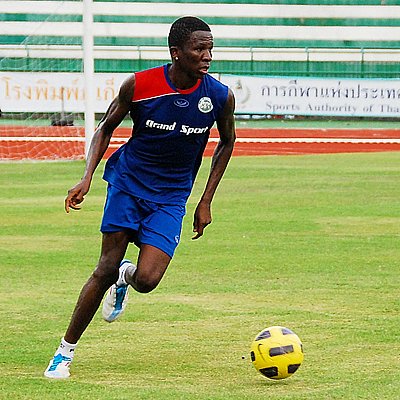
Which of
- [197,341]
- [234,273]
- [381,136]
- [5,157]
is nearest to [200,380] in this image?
[197,341]

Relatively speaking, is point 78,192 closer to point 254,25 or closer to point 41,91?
point 41,91

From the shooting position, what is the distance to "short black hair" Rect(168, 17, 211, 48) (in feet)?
22.3

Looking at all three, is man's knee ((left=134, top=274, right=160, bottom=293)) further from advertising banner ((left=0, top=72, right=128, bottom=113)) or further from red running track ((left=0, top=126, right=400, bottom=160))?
advertising banner ((left=0, top=72, right=128, bottom=113))

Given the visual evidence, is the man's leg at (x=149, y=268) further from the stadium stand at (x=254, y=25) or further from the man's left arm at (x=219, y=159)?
the stadium stand at (x=254, y=25)

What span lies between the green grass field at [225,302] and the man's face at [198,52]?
5.86 feet

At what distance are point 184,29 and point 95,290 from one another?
1626 mm

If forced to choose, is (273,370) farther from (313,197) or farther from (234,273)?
(313,197)

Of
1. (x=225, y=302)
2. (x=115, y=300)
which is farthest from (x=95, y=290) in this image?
(x=225, y=302)

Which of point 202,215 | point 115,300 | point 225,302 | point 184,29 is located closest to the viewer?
point 184,29

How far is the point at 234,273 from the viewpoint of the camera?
35.5ft

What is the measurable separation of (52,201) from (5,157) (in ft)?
29.2

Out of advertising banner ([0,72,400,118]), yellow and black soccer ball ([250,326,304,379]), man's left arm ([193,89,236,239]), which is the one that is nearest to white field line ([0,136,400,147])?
advertising banner ([0,72,400,118])

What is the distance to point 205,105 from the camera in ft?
23.0

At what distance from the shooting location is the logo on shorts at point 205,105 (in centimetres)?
700
